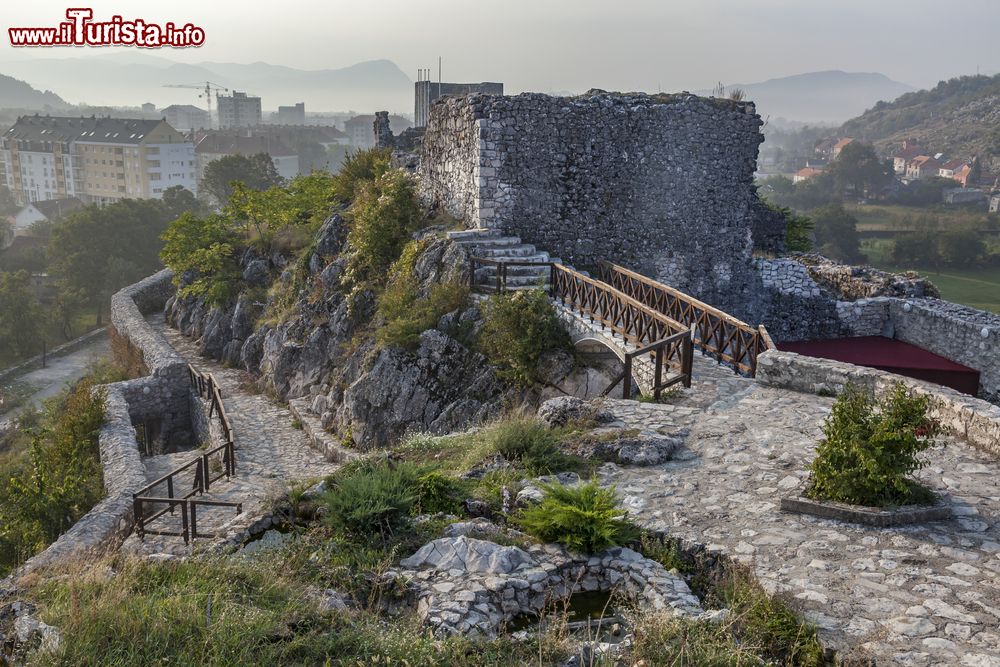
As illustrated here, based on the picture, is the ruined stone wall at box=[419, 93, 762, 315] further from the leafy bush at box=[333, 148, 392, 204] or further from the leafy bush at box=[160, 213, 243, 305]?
the leafy bush at box=[160, 213, 243, 305]

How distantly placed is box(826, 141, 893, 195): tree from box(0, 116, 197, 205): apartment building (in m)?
74.0

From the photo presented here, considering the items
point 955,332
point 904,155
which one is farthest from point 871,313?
point 904,155

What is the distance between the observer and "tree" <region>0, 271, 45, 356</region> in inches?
1560

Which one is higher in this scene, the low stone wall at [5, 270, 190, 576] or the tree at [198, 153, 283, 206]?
the tree at [198, 153, 283, 206]

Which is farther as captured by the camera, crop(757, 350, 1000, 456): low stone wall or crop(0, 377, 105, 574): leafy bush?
crop(0, 377, 105, 574): leafy bush

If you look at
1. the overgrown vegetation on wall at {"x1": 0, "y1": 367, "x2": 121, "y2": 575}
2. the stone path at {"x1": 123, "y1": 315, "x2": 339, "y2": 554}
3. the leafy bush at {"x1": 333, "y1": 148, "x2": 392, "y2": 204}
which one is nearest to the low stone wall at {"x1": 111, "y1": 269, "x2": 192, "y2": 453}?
the stone path at {"x1": 123, "y1": 315, "x2": 339, "y2": 554}

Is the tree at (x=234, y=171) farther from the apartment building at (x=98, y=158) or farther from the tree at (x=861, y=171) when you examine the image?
the tree at (x=861, y=171)

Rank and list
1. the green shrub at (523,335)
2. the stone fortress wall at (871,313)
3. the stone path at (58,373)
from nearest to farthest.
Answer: the green shrub at (523,335)
the stone fortress wall at (871,313)
the stone path at (58,373)

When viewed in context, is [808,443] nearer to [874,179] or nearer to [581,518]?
[581,518]

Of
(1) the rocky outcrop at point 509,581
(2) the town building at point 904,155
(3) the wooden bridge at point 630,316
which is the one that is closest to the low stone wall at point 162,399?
(3) the wooden bridge at point 630,316

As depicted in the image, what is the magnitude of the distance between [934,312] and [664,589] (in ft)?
36.0

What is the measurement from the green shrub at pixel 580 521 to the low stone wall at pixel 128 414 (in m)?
4.64

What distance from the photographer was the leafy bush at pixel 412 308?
46.3 ft

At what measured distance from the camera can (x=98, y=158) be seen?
286ft
